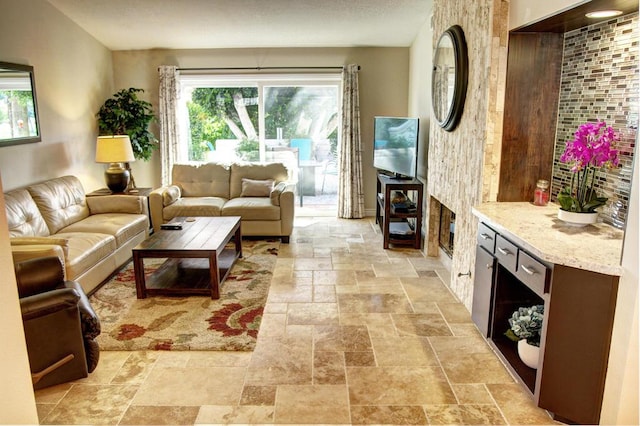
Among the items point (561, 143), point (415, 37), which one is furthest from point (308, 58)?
point (561, 143)

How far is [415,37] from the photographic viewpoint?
600 cm

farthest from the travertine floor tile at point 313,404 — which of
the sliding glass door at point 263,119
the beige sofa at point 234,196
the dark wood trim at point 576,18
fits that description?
the sliding glass door at point 263,119

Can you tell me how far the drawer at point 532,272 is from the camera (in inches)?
87.1

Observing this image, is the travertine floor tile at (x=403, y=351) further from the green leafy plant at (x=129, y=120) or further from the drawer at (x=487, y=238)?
the green leafy plant at (x=129, y=120)

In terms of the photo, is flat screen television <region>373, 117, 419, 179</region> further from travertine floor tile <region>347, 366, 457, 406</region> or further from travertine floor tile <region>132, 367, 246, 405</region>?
travertine floor tile <region>132, 367, 246, 405</region>

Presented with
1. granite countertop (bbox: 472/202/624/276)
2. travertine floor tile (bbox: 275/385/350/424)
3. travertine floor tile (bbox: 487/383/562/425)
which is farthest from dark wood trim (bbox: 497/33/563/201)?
travertine floor tile (bbox: 275/385/350/424)

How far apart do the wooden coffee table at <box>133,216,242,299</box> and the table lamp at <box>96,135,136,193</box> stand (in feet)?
3.42

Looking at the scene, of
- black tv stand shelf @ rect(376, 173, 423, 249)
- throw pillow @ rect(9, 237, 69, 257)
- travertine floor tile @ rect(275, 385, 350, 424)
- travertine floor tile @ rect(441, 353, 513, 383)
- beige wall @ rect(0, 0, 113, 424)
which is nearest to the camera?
travertine floor tile @ rect(275, 385, 350, 424)

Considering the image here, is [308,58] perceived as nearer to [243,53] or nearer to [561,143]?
[243,53]

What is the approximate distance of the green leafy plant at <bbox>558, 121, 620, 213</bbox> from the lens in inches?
91.4

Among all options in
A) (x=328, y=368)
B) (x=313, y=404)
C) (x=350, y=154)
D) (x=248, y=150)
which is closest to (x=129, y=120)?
(x=248, y=150)

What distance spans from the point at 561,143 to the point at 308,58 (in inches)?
163

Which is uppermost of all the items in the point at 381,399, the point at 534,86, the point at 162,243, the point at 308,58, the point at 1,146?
the point at 308,58

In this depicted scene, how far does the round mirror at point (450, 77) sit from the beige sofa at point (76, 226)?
10.3ft
